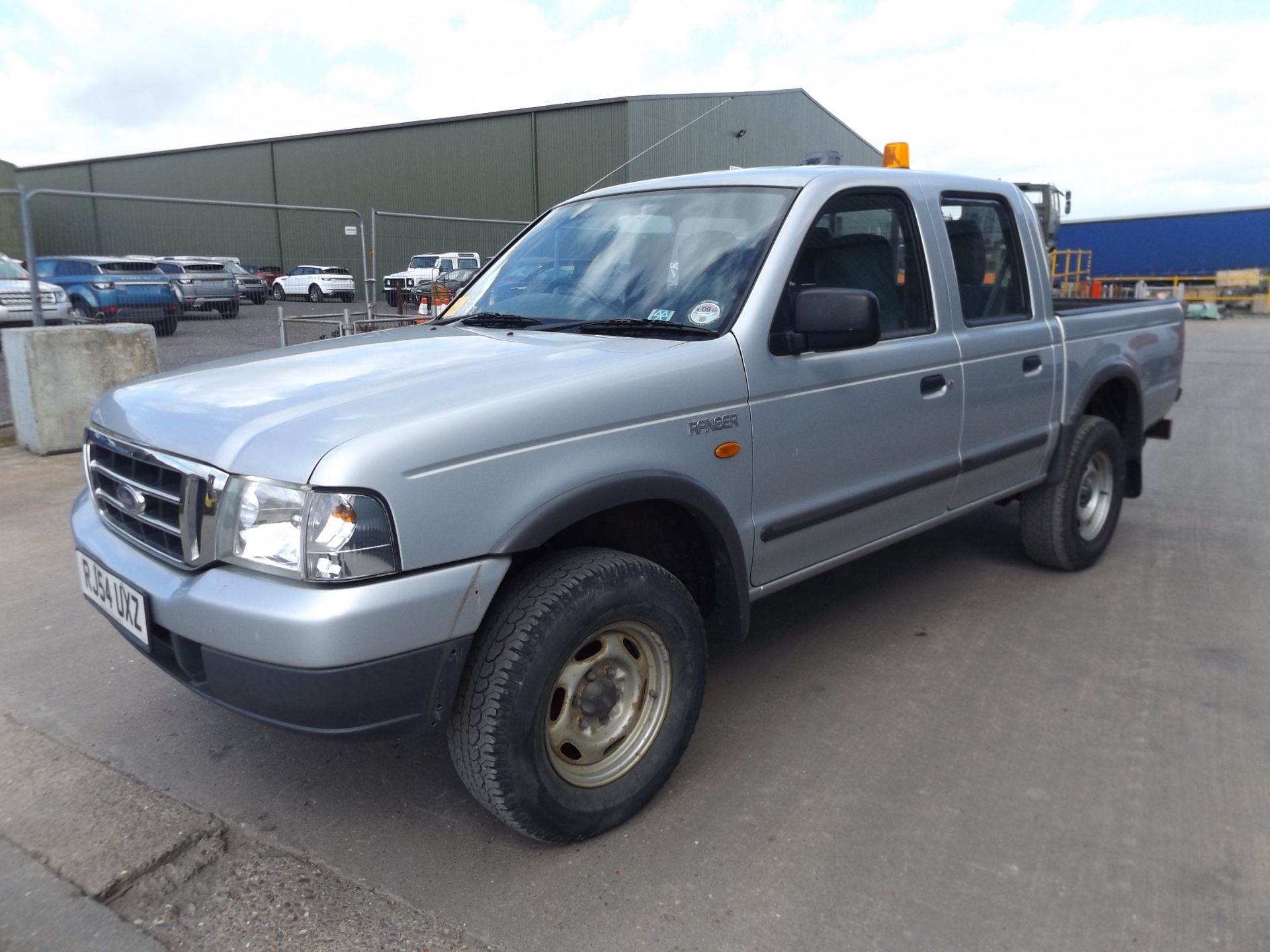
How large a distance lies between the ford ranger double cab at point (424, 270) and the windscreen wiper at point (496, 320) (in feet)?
30.8

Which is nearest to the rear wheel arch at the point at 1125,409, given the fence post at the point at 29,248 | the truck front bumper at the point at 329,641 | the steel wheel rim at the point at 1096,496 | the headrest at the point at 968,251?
the steel wheel rim at the point at 1096,496

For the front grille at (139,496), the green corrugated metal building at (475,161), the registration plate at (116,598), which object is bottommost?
the registration plate at (116,598)

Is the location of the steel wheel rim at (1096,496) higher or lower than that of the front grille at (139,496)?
lower

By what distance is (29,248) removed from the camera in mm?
7820

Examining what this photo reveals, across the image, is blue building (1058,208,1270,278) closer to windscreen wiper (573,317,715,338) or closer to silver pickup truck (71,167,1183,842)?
silver pickup truck (71,167,1183,842)

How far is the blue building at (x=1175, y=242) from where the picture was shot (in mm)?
30297

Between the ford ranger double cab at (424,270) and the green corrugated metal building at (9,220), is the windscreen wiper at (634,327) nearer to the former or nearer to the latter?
the green corrugated metal building at (9,220)

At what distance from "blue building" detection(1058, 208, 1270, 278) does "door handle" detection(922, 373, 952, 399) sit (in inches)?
1291

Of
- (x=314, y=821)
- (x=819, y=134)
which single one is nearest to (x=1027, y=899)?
(x=314, y=821)

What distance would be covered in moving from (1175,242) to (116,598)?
3566 centimetres

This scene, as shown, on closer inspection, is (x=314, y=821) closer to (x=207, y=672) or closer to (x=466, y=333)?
(x=207, y=672)

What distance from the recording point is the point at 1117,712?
3420 millimetres

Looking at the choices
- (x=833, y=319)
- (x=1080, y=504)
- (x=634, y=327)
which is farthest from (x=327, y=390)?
(x=1080, y=504)

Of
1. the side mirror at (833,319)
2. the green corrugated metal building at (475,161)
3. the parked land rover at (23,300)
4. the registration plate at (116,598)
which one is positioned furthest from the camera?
the green corrugated metal building at (475,161)
